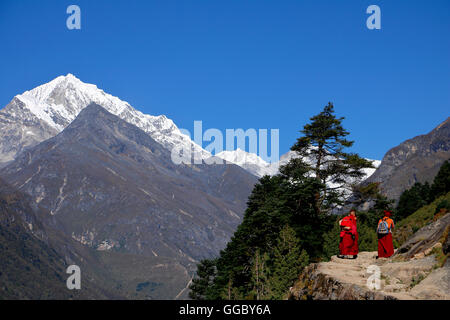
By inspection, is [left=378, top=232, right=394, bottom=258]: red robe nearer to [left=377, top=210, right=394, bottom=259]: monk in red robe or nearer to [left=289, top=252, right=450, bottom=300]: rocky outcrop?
[left=377, top=210, right=394, bottom=259]: monk in red robe

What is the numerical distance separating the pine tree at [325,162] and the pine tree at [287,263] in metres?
3.44

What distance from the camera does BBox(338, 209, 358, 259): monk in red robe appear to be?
89.8 feet

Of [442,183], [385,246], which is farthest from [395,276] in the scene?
[442,183]

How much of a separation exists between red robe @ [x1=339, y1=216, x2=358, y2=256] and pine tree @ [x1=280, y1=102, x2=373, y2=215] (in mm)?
10444

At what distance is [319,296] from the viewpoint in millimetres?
21844

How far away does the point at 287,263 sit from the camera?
136ft

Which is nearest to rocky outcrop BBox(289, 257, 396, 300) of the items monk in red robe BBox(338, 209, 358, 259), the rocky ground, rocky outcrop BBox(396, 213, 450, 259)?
the rocky ground

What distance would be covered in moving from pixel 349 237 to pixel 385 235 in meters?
2.29

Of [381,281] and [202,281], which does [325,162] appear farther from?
[202,281]

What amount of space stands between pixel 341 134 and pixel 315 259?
1136 cm

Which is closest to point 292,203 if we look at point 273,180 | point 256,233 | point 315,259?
point 315,259

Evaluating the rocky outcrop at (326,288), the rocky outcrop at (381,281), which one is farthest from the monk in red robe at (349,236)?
the rocky outcrop at (381,281)
